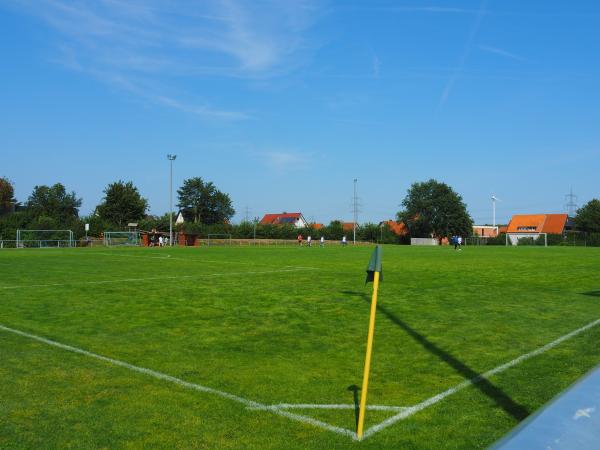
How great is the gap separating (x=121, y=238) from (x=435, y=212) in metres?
69.5

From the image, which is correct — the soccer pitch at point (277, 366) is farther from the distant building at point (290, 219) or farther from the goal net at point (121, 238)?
the distant building at point (290, 219)

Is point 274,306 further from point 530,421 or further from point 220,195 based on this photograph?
point 220,195

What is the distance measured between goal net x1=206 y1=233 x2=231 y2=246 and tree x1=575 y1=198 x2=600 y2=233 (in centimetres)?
6719

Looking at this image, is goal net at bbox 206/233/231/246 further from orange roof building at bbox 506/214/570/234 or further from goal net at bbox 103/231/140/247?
orange roof building at bbox 506/214/570/234

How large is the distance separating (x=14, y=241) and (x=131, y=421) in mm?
55919

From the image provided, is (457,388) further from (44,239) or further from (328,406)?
(44,239)

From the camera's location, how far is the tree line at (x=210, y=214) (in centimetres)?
7969

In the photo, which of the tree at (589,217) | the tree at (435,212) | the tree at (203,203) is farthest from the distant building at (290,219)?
the tree at (589,217)

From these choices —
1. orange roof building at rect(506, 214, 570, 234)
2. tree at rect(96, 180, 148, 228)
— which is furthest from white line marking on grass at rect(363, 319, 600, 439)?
orange roof building at rect(506, 214, 570, 234)

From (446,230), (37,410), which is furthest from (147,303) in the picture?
(446,230)

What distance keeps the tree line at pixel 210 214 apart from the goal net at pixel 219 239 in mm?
1670

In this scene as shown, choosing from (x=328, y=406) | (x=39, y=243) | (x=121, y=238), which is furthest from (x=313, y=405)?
(x=121, y=238)

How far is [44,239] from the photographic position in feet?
182

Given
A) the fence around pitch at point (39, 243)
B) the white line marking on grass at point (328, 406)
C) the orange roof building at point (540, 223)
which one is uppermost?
the orange roof building at point (540, 223)
